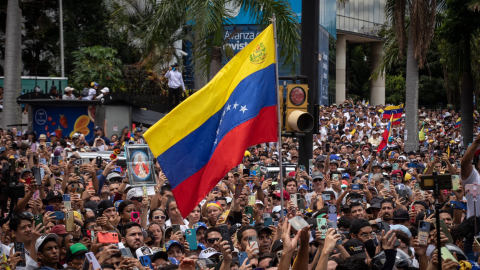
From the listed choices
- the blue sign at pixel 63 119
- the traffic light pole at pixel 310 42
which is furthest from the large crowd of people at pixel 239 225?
the blue sign at pixel 63 119

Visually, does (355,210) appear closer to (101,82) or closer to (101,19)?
(101,82)

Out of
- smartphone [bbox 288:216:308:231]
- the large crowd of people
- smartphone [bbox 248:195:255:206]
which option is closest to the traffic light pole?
the large crowd of people

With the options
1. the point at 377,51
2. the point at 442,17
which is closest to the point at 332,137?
the point at 442,17

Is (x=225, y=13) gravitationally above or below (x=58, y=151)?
above

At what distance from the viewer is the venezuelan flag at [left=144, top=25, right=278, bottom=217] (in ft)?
24.3

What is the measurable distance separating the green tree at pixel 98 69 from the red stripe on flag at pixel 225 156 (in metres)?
22.5

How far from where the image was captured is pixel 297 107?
1094 cm

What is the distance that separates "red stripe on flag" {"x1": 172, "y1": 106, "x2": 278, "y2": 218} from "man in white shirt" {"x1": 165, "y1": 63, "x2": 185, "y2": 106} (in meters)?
15.1

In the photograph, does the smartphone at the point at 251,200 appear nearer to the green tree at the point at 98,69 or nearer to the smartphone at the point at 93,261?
the smartphone at the point at 93,261

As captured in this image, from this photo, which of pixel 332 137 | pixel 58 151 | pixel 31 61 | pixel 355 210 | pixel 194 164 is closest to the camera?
pixel 194 164

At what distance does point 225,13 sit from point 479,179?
34.0 feet

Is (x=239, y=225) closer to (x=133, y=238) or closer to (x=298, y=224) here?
(x=133, y=238)

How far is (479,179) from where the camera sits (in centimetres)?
763

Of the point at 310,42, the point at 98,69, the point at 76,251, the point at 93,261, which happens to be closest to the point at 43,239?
the point at 76,251
